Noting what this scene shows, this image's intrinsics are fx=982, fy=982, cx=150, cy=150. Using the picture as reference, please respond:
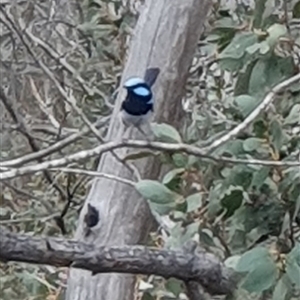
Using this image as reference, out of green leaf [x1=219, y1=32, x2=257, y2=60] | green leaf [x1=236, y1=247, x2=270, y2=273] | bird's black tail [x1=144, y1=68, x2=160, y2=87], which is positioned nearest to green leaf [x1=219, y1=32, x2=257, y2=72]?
green leaf [x1=219, y1=32, x2=257, y2=60]

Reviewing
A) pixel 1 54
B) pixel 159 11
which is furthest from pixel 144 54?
pixel 1 54

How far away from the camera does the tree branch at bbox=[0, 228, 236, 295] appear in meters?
0.97

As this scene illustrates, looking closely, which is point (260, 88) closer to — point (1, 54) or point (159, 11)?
point (159, 11)

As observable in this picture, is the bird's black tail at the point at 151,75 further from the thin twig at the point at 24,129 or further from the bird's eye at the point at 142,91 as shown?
the thin twig at the point at 24,129

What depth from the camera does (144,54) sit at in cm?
175

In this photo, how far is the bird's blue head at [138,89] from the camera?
159cm

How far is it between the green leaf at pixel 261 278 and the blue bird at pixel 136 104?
0.45 m

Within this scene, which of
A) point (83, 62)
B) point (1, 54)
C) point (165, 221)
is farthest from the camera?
point (1, 54)

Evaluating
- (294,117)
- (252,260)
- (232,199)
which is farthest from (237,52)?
(252,260)

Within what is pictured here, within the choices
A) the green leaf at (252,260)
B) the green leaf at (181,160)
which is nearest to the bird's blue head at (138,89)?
the green leaf at (181,160)

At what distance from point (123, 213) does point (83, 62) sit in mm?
1043

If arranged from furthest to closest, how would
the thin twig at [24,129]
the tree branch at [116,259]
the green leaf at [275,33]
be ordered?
the thin twig at [24,129], the green leaf at [275,33], the tree branch at [116,259]

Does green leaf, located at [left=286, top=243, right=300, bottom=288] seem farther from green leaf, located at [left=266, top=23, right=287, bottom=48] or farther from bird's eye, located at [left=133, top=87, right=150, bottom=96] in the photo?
bird's eye, located at [left=133, top=87, right=150, bottom=96]

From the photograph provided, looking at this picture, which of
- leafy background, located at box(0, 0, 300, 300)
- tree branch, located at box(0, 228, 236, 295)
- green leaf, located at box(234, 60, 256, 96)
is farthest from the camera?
green leaf, located at box(234, 60, 256, 96)
